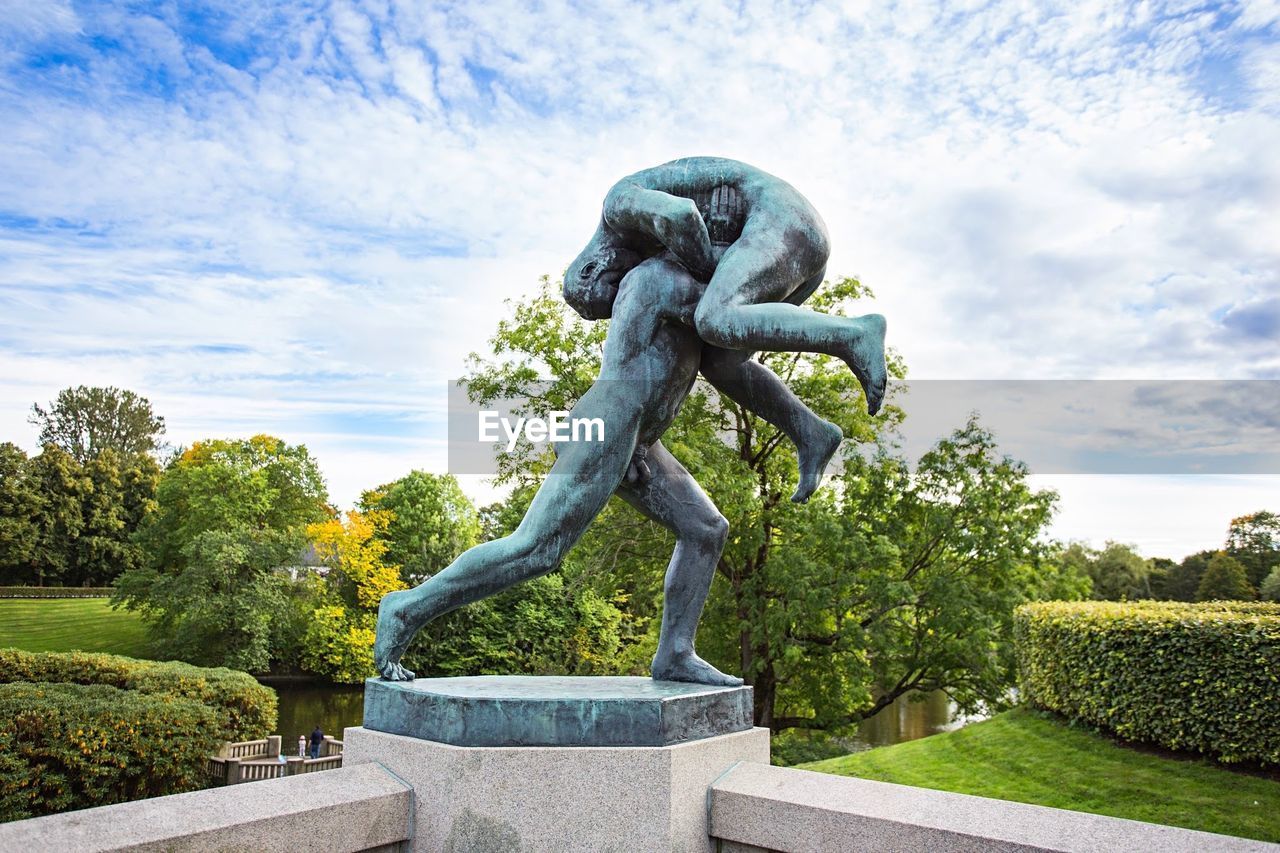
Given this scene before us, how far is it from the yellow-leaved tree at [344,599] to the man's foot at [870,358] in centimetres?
2752

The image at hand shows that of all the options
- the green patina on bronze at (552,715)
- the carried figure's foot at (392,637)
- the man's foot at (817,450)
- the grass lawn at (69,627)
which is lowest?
the grass lawn at (69,627)

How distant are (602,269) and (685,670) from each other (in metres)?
1.78

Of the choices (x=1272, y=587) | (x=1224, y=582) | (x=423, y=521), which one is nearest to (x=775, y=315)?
(x=423, y=521)

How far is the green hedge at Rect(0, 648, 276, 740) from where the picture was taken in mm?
17328

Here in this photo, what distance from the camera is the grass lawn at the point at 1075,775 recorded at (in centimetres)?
868

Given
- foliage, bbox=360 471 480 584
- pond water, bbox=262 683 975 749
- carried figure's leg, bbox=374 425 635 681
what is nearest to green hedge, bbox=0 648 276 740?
pond water, bbox=262 683 975 749

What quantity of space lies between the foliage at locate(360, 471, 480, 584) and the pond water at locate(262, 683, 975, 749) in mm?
4602

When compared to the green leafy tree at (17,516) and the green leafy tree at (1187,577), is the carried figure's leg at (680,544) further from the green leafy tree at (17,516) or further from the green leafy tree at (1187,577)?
the green leafy tree at (17,516)

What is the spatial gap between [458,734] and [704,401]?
13.5 metres

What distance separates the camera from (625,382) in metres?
3.58

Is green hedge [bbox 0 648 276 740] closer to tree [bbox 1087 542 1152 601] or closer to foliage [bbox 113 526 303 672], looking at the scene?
foliage [bbox 113 526 303 672]

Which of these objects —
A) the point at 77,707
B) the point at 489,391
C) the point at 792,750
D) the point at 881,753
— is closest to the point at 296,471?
the point at 489,391

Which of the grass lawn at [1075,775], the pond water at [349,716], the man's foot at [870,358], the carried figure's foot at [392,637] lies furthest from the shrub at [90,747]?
the man's foot at [870,358]

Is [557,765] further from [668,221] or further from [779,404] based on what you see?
[668,221]
